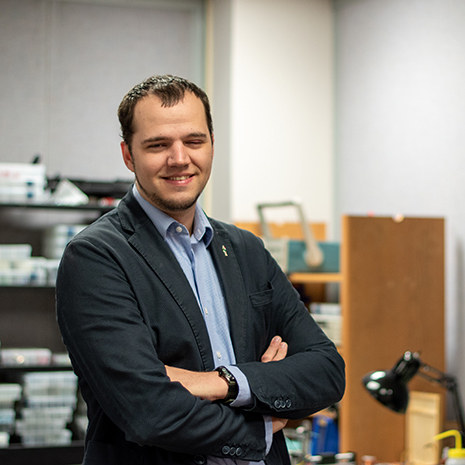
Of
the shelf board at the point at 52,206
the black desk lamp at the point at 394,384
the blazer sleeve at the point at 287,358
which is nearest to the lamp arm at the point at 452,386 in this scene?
the black desk lamp at the point at 394,384

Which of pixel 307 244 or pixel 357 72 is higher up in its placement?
pixel 357 72

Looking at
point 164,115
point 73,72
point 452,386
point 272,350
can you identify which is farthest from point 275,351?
point 73,72

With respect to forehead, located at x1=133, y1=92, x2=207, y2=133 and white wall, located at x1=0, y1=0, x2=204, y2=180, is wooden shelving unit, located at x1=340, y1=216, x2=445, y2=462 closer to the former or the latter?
forehead, located at x1=133, y1=92, x2=207, y2=133

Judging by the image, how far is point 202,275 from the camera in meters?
1.60

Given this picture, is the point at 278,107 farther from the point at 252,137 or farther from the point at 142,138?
the point at 142,138

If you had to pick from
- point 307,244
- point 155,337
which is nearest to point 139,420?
point 155,337

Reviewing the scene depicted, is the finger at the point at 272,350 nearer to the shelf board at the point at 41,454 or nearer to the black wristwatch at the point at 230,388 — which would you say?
the black wristwatch at the point at 230,388

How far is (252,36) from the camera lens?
4398mm

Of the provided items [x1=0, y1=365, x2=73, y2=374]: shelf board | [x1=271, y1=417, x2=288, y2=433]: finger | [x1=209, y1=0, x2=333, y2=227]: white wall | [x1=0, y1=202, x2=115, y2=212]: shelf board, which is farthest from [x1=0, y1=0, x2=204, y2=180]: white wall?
[x1=271, y1=417, x2=288, y2=433]: finger

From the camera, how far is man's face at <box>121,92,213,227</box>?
5.03ft

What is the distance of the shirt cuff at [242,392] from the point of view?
1.47 metres

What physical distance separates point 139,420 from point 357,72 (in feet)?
10.9

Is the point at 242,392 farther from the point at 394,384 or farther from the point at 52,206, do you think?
the point at 52,206

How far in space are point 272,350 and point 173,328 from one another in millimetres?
299
